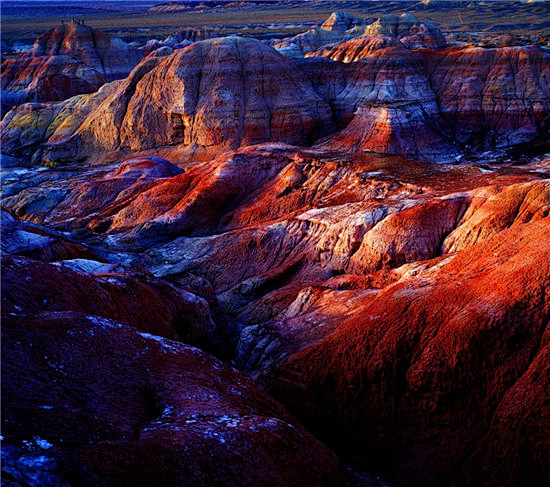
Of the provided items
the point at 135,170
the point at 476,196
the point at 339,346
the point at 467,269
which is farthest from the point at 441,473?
the point at 135,170

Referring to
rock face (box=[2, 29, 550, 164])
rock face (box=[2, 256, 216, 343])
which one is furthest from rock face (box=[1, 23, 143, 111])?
rock face (box=[2, 256, 216, 343])

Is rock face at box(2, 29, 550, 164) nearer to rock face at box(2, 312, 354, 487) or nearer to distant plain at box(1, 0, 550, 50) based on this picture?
rock face at box(2, 312, 354, 487)

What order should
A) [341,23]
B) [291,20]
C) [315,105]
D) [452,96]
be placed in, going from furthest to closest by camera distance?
[291,20] → [341,23] → [452,96] → [315,105]

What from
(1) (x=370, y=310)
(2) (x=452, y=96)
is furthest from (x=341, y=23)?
(1) (x=370, y=310)

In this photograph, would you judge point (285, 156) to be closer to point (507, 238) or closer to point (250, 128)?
point (250, 128)

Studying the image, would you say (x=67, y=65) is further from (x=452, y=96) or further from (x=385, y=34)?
(x=452, y=96)

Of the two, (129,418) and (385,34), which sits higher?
(385,34)
